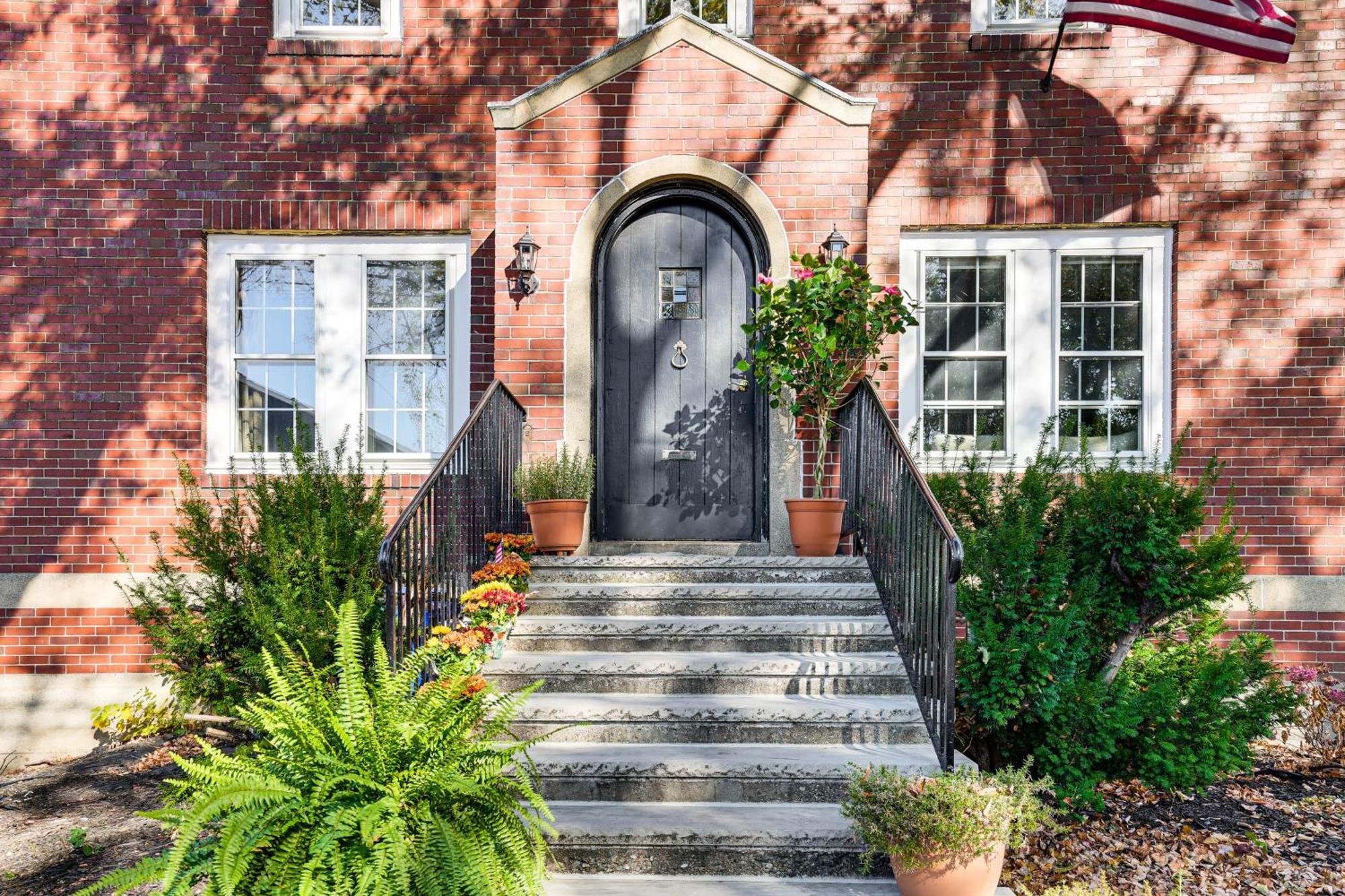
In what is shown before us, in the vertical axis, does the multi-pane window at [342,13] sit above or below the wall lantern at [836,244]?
above

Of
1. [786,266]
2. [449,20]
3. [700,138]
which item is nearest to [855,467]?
[786,266]

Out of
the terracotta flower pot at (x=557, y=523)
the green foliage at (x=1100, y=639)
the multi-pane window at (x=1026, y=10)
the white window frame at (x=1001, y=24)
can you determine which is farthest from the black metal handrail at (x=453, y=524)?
the multi-pane window at (x=1026, y=10)

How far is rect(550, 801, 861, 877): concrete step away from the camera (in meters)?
3.69

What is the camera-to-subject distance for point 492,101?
6.85 metres

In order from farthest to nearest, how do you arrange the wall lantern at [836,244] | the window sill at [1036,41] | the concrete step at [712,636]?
1. the window sill at [1036,41]
2. the wall lantern at [836,244]
3. the concrete step at [712,636]

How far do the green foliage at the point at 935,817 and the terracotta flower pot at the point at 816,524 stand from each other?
242 cm

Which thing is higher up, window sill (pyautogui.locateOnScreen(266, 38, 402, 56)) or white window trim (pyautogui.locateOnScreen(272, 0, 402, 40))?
white window trim (pyautogui.locateOnScreen(272, 0, 402, 40))

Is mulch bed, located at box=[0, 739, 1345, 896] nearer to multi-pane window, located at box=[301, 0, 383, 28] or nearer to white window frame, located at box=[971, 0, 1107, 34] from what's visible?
white window frame, located at box=[971, 0, 1107, 34]

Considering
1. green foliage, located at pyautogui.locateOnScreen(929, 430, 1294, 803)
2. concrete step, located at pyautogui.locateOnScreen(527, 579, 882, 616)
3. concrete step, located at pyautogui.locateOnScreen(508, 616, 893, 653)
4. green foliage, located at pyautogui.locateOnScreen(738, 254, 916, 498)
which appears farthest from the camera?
green foliage, located at pyautogui.locateOnScreen(738, 254, 916, 498)

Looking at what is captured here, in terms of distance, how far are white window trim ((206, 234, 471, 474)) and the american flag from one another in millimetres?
4662

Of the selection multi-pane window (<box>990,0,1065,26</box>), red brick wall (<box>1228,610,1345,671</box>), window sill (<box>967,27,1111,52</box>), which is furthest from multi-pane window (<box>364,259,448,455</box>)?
red brick wall (<box>1228,610,1345,671</box>)

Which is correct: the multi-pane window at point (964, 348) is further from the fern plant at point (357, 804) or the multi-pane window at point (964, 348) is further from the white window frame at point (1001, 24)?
the fern plant at point (357, 804)

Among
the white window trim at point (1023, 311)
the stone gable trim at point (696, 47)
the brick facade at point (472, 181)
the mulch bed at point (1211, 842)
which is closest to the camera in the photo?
the mulch bed at point (1211, 842)

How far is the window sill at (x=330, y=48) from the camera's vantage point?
6.93m
